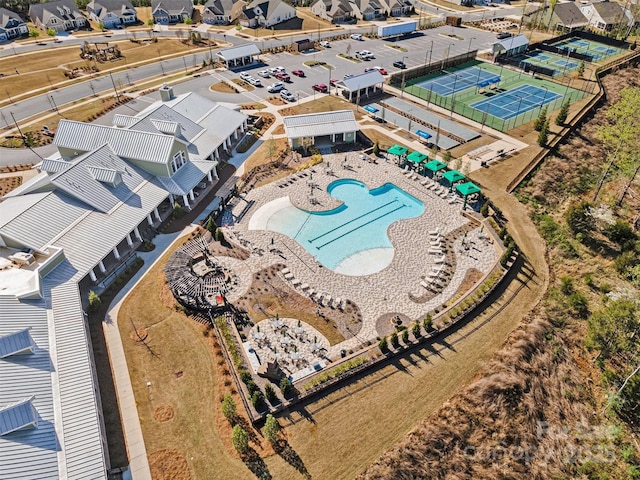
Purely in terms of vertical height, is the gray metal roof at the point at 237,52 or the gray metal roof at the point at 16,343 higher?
the gray metal roof at the point at 237,52

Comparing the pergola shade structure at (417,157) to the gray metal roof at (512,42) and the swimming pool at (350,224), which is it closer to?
the swimming pool at (350,224)

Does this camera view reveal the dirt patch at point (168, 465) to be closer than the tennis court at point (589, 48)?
Yes

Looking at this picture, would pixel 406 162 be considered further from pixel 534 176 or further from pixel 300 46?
pixel 300 46

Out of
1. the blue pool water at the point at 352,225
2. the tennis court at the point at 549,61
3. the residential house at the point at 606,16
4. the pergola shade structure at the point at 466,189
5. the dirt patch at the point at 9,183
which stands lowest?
the blue pool water at the point at 352,225

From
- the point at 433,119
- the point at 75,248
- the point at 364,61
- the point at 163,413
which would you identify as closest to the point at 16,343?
the point at 163,413

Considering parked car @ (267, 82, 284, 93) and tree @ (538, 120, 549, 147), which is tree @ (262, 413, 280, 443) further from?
parked car @ (267, 82, 284, 93)

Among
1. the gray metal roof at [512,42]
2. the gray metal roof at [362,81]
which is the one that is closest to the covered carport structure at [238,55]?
the gray metal roof at [362,81]

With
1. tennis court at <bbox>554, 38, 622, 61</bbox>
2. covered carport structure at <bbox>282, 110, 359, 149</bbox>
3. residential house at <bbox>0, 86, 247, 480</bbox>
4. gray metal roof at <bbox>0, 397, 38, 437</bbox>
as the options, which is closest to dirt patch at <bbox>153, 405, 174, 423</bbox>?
residential house at <bbox>0, 86, 247, 480</bbox>

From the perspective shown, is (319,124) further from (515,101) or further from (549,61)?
(549,61)
